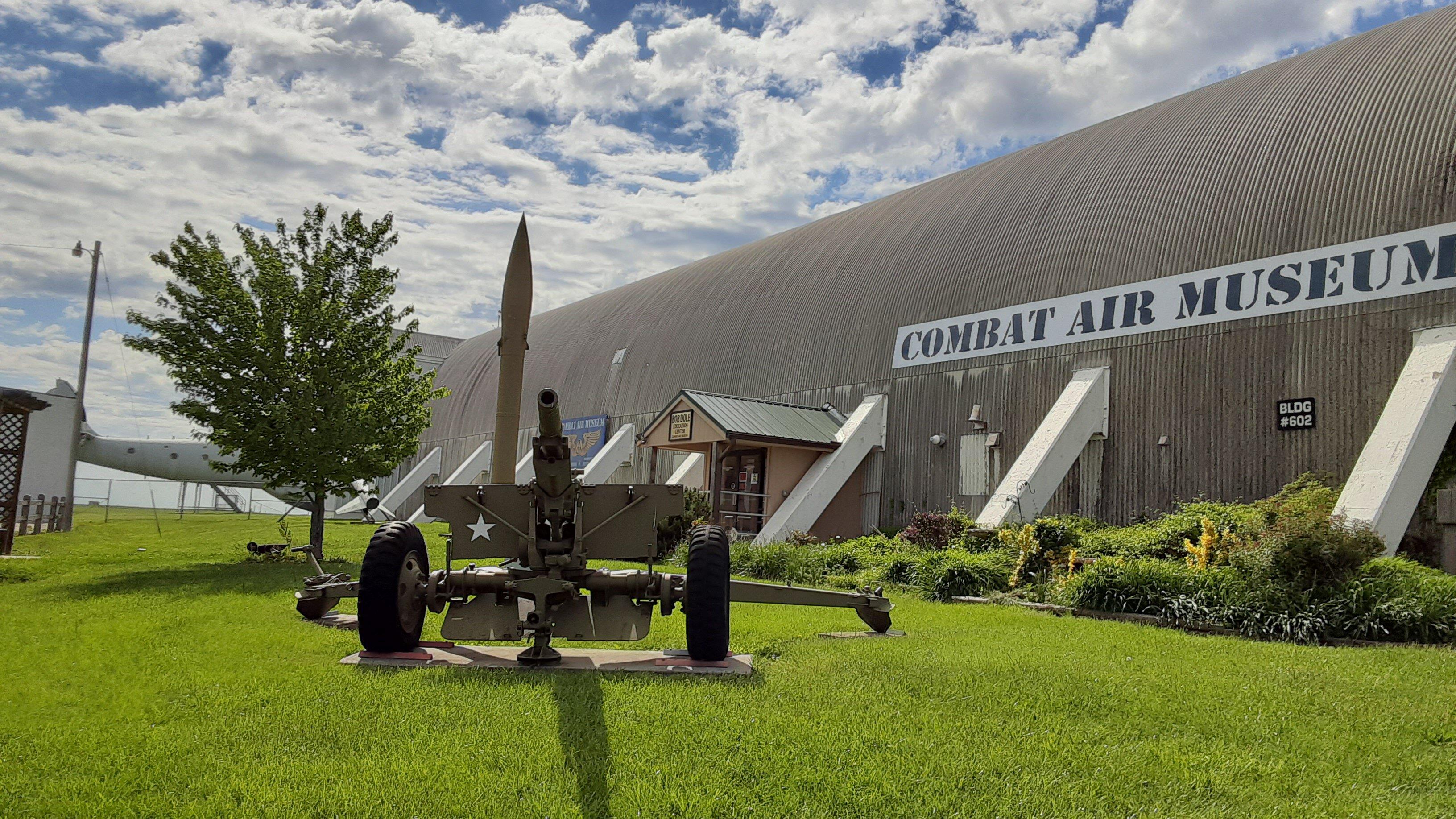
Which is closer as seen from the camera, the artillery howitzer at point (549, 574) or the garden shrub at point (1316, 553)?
the artillery howitzer at point (549, 574)

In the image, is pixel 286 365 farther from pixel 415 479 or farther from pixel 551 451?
pixel 415 479

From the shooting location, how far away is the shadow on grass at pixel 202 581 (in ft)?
42.5

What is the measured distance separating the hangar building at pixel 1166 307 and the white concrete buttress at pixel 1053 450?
48 millimetres

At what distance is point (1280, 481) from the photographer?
48.1 feet

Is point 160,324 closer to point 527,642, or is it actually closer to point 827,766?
point 527,642

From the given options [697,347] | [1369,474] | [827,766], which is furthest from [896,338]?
[827,766]

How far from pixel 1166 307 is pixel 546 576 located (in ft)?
Answer: 43.2

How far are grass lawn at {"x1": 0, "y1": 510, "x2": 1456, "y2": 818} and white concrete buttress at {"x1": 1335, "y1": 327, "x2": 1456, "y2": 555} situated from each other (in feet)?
14.3

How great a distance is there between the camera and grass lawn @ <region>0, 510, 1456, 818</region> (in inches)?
166

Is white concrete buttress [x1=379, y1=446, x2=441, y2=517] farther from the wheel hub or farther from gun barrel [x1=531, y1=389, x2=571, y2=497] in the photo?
gun barrel [x1=531, y1=389, x2=571, y2=497]

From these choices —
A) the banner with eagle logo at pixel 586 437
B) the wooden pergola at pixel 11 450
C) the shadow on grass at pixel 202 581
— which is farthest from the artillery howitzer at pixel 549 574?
the banner with eagle logo at pixel 586 437

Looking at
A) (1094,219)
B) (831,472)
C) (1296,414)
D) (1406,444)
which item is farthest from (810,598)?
(1094,219)

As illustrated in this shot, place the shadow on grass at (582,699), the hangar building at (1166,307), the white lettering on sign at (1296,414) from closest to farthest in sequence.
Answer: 1. the shadow on grass at (582,699)
2. the hangar building at (1166,307)
3. the white lettering on sign at (1296,414)

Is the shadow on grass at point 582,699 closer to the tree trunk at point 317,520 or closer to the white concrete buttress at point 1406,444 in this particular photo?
the white concrete buttress at point 1406,444
